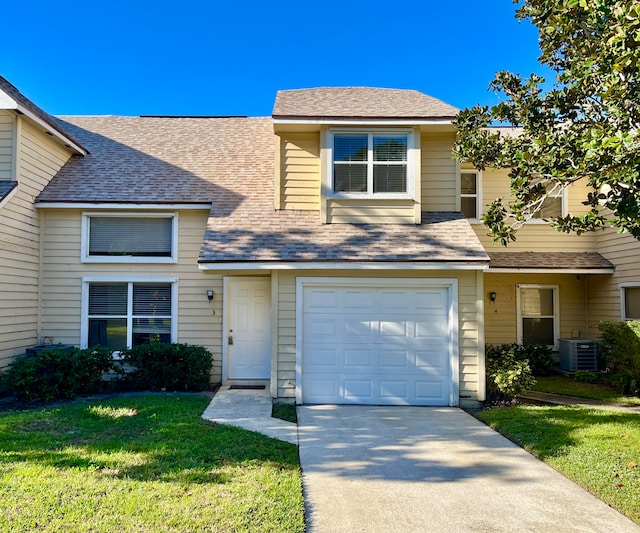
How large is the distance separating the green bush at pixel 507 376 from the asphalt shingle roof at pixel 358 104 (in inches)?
191

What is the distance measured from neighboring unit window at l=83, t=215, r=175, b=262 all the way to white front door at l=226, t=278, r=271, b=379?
65.9 inches

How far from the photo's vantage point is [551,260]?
11070 mm

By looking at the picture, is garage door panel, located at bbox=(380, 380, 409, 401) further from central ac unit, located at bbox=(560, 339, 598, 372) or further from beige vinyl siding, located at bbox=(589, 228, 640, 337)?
beige vinyl siding, located at bbox=(589, 228, 640, 337)

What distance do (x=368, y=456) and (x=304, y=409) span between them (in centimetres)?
→ 243

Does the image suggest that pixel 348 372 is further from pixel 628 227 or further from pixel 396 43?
pixel 396 43

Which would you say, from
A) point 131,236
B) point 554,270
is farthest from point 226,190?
point 554,270

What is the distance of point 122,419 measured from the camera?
6.81 meters

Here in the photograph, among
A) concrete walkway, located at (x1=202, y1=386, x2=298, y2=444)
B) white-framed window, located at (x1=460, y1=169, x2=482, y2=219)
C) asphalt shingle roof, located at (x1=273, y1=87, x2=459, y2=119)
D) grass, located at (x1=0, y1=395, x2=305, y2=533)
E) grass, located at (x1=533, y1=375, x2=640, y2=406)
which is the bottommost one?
grass, located at (x1=533, y1=375, x2=640, y2=406)

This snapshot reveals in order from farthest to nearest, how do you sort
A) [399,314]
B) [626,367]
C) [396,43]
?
[396,43], [626,367], [399,314]

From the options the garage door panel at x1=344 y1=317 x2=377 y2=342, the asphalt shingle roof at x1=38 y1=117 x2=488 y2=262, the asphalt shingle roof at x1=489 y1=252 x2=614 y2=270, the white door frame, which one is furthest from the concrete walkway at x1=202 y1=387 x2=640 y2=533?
the asphalt shingle roof at x1=489 y1=252 x2=614 y2=270

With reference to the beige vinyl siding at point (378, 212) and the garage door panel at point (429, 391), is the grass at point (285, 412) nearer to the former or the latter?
the garage door panel at point (429, 391)

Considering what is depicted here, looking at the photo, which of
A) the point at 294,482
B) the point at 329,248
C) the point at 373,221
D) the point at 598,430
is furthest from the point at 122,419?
the point at 598,430

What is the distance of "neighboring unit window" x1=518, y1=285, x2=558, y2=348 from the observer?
38.2ft

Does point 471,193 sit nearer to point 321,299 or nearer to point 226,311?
point 321,299
